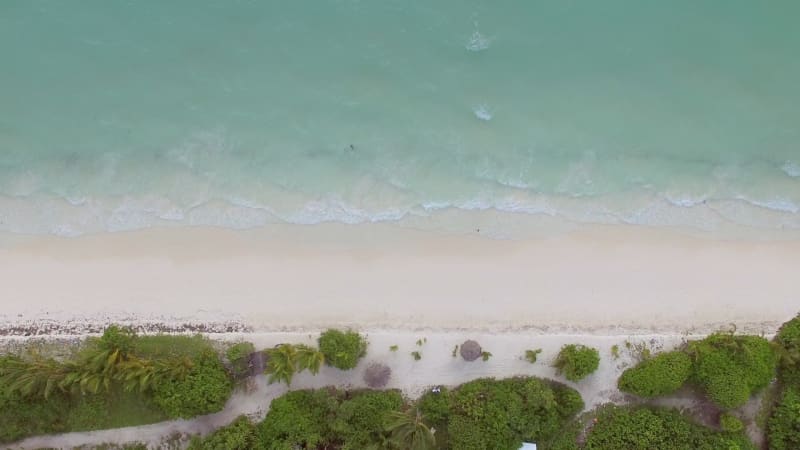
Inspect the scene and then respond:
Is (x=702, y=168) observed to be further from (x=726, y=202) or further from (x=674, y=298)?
(x=674, y=298)

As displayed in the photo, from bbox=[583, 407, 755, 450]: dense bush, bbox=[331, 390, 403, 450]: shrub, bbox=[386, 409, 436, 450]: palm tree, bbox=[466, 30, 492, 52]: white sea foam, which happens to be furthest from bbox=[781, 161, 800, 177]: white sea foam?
bbox=[331, 390, 403, 450]: shrub

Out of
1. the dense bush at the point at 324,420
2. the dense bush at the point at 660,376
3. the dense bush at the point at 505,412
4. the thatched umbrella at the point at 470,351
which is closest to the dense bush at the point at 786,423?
the dense bush at the point at 660,376

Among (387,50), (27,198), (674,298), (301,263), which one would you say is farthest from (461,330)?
(27,198)

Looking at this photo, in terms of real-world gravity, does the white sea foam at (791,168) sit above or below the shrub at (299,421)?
above

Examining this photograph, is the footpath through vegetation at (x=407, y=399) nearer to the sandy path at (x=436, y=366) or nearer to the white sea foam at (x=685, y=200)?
the sandy path at (x=436, y=366)

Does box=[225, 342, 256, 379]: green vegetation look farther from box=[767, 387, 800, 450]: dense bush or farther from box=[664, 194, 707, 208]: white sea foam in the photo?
box=[767, 387, 800, 450]: dense bush

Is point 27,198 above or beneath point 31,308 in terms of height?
above

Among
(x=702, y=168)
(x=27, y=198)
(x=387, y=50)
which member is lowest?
(x=27, y=198)
